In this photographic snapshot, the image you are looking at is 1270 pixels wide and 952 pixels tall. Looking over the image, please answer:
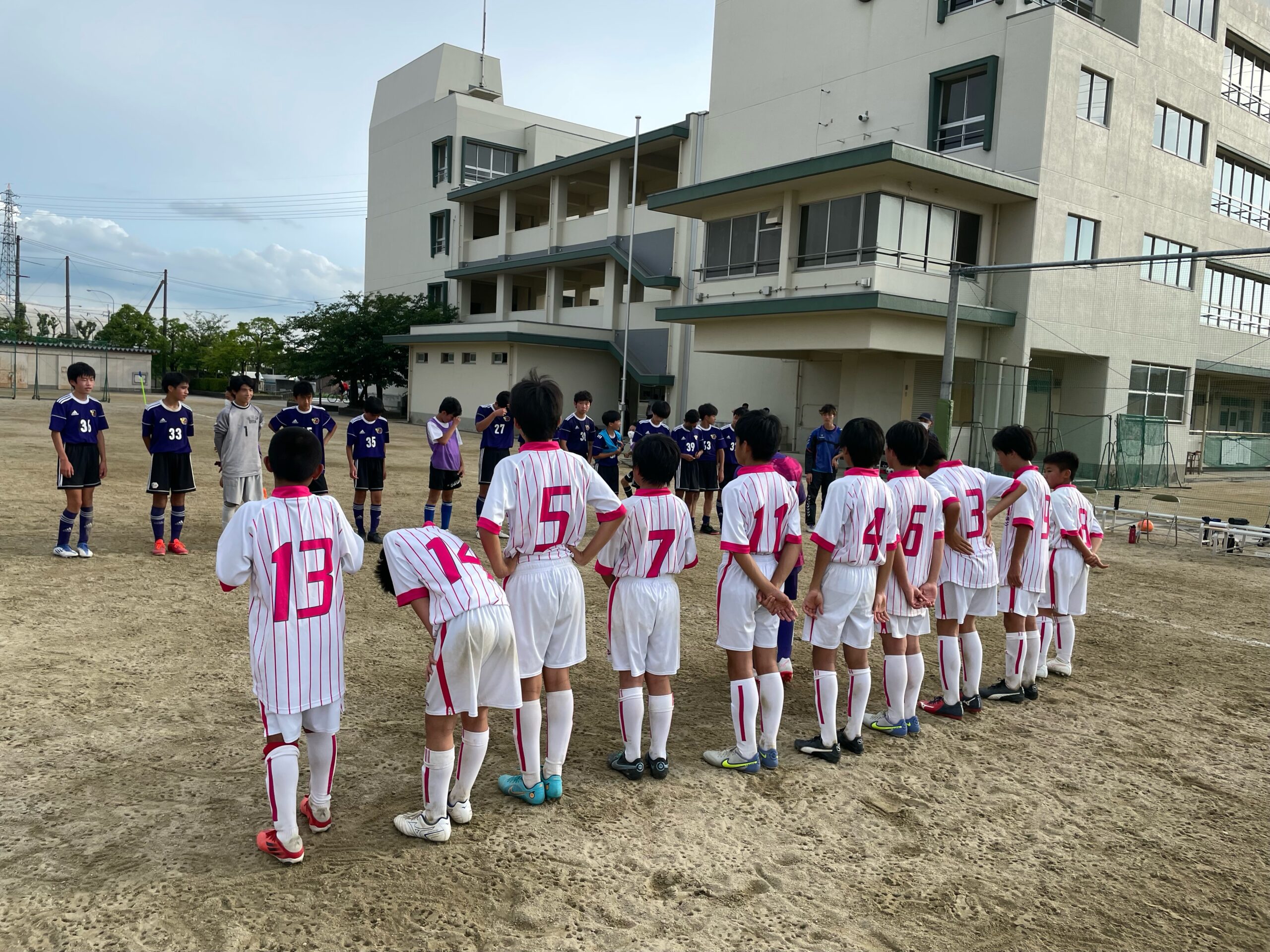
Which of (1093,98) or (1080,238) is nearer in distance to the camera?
(1093,98)

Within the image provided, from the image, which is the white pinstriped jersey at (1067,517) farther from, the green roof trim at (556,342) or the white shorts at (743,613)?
the green roof trim at (556,342)

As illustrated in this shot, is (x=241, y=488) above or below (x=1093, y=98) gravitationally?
below

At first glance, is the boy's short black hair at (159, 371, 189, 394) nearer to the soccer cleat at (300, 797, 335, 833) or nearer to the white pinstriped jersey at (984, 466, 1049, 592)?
the soccer cleat at (300, 797, 335, 833)

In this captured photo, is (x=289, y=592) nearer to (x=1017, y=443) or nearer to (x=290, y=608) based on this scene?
(x=290, y=608)

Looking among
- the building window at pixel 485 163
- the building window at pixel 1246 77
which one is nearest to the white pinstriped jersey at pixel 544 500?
the building window at pixel 1246 77

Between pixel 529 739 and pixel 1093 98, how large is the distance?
2321 cm

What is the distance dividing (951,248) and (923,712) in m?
17.9

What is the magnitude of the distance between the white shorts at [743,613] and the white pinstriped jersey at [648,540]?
269 millimetres

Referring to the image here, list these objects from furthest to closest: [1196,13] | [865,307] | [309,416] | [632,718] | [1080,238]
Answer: [1196,13]
[1080,238]
[865,307]
[309,416]
[632,718]

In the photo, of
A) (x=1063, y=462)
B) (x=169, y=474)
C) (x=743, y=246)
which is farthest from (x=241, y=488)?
(x=743, y=246)

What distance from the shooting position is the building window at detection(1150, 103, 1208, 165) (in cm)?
2273

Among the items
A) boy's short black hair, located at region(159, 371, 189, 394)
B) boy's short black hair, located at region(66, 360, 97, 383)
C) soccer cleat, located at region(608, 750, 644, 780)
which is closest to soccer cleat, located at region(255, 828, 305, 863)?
soccer cleat, located at region(608, 750, 644, 780)

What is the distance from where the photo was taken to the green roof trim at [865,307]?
18766mm

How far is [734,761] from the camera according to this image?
4.41 metres
